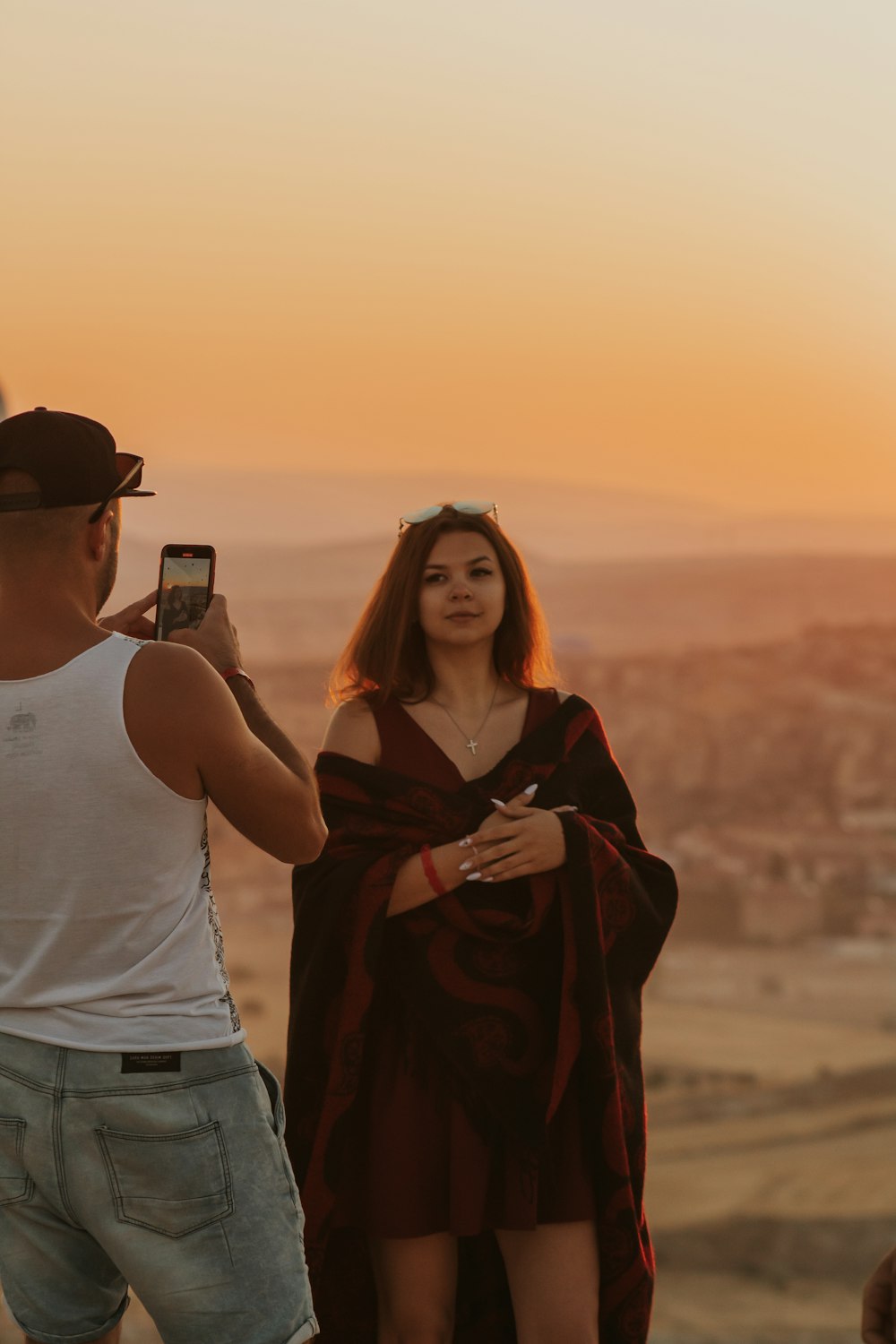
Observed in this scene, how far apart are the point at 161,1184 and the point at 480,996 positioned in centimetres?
95

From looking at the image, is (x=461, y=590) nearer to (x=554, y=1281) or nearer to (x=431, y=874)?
(x=431, y=874)

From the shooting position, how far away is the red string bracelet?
8.99ft

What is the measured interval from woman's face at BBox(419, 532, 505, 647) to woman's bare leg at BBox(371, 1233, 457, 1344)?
106 cm

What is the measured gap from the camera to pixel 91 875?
6.19 feet

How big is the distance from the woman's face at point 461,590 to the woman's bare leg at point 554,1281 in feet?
3.45

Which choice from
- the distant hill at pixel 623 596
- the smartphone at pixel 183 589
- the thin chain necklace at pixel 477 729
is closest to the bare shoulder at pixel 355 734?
the thin chain necklace at pixel 477 729

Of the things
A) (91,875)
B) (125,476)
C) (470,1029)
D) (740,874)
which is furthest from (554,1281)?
(740,874)

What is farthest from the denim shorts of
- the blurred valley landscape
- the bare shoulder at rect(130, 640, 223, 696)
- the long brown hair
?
→ the blurred valley landscape

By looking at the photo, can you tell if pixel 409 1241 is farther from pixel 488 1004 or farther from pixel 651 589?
pixel 651 589

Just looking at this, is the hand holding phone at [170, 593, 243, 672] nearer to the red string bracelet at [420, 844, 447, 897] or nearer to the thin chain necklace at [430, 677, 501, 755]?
the red string bracelet at [420, 844, 447, 897]

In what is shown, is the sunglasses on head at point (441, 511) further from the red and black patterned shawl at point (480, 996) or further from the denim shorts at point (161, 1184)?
the denim shorts at point (161, 1184)

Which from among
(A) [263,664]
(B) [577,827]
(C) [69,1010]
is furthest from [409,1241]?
(A) [263,664]

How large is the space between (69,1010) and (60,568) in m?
0.53

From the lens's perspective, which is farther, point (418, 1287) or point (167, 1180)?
point (418, 1287)
